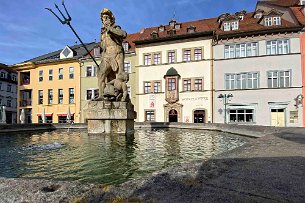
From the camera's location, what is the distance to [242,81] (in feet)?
106

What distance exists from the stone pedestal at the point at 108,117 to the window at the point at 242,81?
2623 centimetres

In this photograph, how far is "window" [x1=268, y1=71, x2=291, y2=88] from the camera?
99.8 ft

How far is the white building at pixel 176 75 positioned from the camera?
111ft

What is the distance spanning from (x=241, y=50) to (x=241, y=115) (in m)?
7.92

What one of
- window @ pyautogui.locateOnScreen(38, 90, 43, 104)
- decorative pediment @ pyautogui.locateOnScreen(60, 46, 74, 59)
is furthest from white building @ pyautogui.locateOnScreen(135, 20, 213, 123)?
window @ pyautogui.locateOnScreen(38, 90, 43, 104)

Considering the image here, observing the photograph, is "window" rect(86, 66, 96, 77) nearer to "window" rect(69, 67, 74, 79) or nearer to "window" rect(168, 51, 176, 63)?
"window" rect(69, 67, 74, 79)

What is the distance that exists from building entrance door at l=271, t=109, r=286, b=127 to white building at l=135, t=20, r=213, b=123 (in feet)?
23.2

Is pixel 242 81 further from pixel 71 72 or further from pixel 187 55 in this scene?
pixel 71 72

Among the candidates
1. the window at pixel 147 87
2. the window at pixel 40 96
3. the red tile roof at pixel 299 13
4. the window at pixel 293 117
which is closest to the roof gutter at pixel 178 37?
the window at pixel 147 87

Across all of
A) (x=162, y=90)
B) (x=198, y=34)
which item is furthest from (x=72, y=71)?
(x=198, y=34)

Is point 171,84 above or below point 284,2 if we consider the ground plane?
below

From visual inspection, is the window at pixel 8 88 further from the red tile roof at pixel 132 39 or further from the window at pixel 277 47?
the window at pixel 277 47

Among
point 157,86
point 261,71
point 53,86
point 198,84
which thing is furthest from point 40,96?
point 261,71

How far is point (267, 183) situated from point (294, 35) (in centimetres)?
3271
